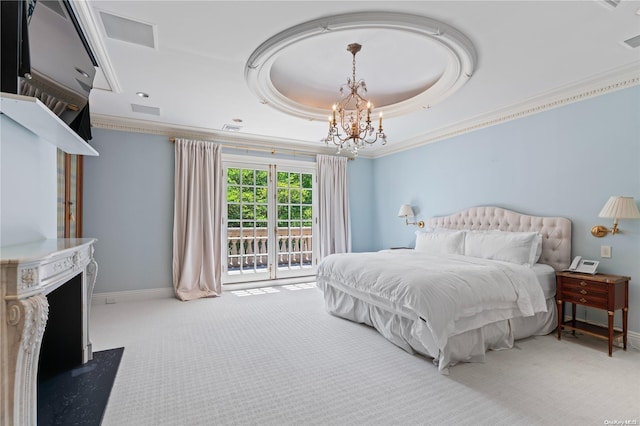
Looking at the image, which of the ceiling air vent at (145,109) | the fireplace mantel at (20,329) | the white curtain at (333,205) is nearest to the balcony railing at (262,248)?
the white curtain at (333,205)

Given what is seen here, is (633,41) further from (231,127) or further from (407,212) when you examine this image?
(231,127)

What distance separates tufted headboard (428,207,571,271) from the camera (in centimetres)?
340

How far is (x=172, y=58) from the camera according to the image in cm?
274

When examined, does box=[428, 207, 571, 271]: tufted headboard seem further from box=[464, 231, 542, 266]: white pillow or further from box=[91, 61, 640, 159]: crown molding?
box=[91, 61, 640, 159]: crown molding

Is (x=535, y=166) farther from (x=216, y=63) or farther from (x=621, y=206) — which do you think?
(x=216, y=63)

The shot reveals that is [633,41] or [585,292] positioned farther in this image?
[585,292]

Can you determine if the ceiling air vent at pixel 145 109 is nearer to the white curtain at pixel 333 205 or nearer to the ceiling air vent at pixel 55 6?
the ceiling air vent at pixel 55 6

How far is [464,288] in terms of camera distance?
8.61ft

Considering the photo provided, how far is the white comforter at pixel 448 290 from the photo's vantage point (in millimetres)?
2477

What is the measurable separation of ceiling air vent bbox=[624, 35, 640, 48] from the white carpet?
262 cm

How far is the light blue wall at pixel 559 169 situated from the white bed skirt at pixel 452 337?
70 cm

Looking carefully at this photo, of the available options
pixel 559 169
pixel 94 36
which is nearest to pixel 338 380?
pixel 94 36

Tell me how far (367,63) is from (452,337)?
270 cm

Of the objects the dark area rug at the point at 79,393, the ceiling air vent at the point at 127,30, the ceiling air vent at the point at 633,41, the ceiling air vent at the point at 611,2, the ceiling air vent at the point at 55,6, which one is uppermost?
the ceiling air vent at the point at 633,41
